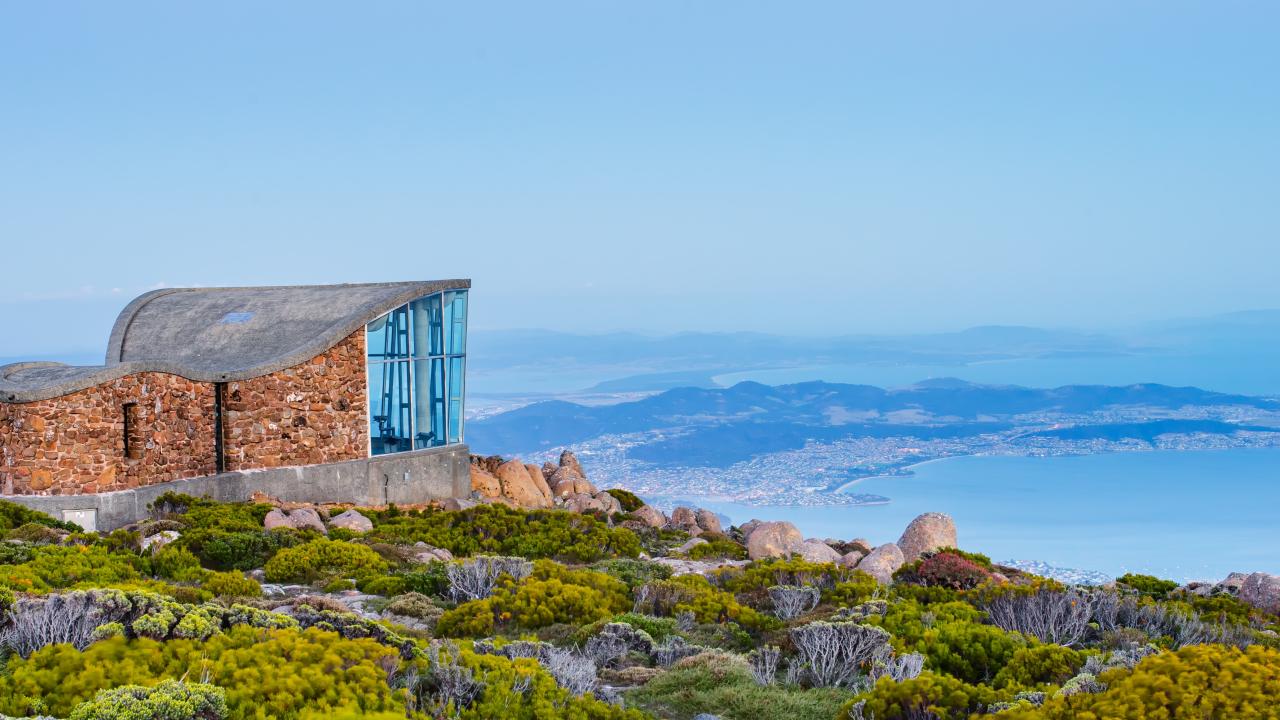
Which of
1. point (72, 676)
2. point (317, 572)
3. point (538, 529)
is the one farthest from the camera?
point (538, 529)

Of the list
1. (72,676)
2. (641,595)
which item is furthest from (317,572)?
(72,676)

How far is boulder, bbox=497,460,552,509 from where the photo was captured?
26172 mm

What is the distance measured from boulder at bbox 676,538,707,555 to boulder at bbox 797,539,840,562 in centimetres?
187

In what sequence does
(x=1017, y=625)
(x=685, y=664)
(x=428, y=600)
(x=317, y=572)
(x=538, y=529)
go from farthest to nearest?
(x=538, y=529)
(x=317, y=572)
(x=428, y=600)
(x=1017, y=625)
(x=685, y=664)

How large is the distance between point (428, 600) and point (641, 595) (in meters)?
2.25

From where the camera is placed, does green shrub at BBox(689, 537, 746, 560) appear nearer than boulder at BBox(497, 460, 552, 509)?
Yes

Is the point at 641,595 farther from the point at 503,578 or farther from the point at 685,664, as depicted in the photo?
the point at 685,664

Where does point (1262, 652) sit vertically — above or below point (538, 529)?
above

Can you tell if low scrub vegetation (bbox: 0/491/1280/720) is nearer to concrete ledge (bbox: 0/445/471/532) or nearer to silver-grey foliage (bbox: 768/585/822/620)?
silver-grey foliage (bbox: 768/585/822/620)

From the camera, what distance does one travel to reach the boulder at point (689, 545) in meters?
19.1

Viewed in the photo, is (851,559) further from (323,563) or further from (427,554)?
(323,563)

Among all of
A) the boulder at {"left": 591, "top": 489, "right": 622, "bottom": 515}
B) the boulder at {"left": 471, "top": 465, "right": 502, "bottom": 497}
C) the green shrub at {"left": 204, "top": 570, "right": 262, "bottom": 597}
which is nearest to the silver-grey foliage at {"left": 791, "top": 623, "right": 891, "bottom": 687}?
the green shrub at {"left": 204, "top": 570, "right": 262, "bottom": 597}

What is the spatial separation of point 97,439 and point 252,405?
3167 millimetres

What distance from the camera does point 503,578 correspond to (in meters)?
12.4
